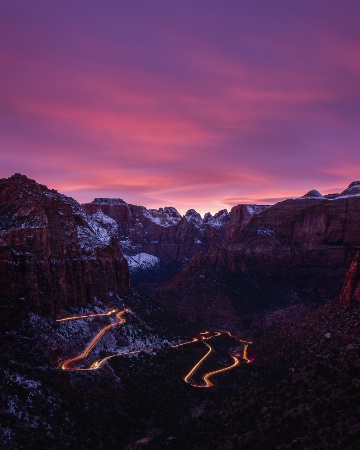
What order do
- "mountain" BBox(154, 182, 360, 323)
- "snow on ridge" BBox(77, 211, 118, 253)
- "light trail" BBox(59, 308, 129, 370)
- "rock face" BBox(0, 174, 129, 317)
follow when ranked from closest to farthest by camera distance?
"light trail" BBox(59, 308, 129, 370) → "rock face" BBox(0, 174, 129, 317) → "snow on ridge" BBox(77, 211, 118, 253) → "mountain" BBox(154, 182, 360, 323)

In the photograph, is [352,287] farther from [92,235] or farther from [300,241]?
[300,241]

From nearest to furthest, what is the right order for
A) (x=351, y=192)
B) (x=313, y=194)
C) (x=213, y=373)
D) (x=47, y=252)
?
(x=47, y=252), (x=213, y=373), (x=351, y=192), (x=313, y=194)

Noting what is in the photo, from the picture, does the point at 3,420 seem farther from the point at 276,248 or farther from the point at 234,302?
the point at 276,248

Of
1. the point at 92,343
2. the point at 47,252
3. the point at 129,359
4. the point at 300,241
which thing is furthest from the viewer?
the point at 300,241

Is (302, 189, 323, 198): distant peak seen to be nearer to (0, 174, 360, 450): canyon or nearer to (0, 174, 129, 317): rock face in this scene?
(0, 174, 360, 450): canyon

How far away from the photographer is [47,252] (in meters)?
68.0

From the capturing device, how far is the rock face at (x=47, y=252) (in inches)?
2421

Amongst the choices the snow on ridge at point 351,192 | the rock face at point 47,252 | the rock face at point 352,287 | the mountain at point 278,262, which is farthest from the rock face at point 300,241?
the rock face at point 47,252

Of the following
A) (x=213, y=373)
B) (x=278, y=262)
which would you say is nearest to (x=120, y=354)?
(x=213, y=373)

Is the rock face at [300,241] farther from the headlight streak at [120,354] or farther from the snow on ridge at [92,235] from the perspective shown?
the snow on ridge at [92,235]

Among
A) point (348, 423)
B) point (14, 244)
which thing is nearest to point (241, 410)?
point (348, 423)

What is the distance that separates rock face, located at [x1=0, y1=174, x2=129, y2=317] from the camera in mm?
61500

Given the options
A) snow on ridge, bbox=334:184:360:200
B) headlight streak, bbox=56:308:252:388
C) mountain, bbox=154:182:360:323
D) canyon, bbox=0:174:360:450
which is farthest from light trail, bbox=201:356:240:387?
snow on ridge, bbox=334:184:360:200

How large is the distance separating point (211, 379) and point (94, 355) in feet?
59.3
